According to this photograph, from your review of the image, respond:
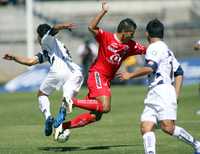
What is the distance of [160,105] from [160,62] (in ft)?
2.07

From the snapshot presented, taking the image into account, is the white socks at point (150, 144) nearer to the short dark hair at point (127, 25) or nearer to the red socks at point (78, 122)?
the short dark hair at point (127, 25)

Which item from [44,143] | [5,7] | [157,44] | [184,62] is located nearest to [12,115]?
[44,143]

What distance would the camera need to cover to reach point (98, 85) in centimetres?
1525

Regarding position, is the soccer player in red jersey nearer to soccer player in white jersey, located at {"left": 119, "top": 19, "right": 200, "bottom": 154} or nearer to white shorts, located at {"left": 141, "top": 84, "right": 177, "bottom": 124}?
soccer player in white jersey, located at {"left": 119, "top": 19, "right": 200, "bottom": 154}

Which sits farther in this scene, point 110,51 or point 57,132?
point 110,51

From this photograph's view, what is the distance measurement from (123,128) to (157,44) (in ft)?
20.9

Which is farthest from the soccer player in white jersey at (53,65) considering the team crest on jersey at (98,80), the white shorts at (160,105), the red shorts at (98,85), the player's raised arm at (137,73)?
the player's raised arm at (137,73)

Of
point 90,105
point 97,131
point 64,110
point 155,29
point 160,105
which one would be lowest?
point 97,131

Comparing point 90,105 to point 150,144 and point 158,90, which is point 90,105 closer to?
point 158,90

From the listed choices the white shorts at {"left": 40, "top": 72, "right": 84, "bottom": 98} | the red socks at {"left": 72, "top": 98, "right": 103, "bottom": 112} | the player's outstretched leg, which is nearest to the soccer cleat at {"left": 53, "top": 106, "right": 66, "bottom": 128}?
the player's outstretched leg

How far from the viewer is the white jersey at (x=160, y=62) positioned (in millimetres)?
12133

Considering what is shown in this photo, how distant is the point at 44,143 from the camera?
1594 cm

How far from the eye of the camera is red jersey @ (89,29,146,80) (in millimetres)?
15086

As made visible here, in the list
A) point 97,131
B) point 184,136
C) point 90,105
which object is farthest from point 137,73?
point 97,131
